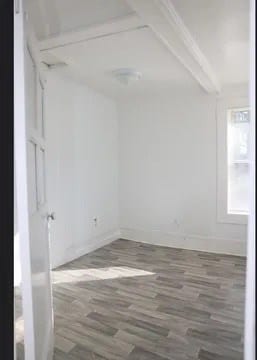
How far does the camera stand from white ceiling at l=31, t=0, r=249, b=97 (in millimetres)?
1940

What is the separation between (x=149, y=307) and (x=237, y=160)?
8.60 feet

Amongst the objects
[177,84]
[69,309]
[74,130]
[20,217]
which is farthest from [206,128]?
[20,217]

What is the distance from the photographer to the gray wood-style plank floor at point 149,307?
205cm

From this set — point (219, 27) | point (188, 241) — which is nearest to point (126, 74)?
point (219, 27)

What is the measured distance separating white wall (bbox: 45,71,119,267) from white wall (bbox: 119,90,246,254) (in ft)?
0.97

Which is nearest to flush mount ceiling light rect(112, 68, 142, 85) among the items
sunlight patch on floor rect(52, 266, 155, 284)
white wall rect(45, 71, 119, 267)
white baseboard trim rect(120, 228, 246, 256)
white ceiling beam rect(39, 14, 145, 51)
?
white wall rect(45, 71, 119, 267)

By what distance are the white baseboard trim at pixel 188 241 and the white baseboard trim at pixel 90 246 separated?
0.26 metres

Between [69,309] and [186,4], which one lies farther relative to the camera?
[69,309]

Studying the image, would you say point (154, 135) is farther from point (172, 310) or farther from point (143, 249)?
point (172, 310)

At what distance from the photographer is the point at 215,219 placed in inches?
171

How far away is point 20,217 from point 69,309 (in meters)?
1.69

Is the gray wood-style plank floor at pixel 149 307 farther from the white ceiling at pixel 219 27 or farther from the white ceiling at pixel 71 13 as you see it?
the white ceiling at pixel 219 27

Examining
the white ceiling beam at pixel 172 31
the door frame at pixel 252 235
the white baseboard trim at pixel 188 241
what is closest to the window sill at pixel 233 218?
the white baseboard trim at pixel 188 241

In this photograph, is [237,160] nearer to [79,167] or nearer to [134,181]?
[134,181]
